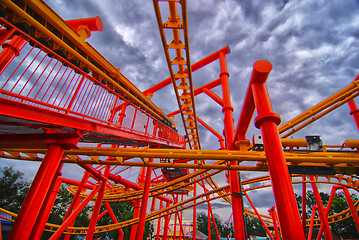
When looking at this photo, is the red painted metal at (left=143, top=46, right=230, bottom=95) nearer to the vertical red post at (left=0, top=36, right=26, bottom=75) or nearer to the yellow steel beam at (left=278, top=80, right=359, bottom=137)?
the yellow steel beam at (left=278, top=80, right=359, bottom=137)

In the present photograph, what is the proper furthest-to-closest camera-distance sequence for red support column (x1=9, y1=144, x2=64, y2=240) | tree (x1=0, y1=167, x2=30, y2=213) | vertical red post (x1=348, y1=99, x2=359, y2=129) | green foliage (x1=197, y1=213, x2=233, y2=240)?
1. green foliage (x1=197, y1=213, x2=233, y2=240)
2. tree (x1=0, y1=167, x2=30, y2=213)
3. vertical red post (x1=348, y1=99, x2=359, y2=129)
4. red support column (x1=9, y1=144, x2=64, y2=240)

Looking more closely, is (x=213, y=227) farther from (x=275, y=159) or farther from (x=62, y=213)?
(x=275, y=159)

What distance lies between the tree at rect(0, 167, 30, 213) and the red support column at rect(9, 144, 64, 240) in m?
37.3

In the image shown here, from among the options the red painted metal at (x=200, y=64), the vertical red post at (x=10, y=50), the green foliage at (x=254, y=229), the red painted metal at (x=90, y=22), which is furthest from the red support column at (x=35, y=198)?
the green foliage at (x=254, y=229)

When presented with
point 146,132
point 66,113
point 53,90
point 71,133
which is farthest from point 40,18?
point 146,132

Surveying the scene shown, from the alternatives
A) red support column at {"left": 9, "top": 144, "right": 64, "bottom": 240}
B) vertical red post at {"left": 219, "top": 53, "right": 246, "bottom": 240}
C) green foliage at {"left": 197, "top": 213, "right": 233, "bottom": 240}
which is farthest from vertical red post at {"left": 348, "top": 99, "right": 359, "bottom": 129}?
green foliage at {"left": 197, "top": 213, "right": 233, "bottom": 240}

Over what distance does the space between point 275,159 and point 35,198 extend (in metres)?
4.29

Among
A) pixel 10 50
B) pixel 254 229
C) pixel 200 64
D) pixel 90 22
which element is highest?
pixel 200 64

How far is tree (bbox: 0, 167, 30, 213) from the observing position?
29922mm

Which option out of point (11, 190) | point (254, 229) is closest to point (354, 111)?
point (11, 190)

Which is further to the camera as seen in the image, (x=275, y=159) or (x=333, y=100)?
(x=333, y=100)

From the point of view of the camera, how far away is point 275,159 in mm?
2705

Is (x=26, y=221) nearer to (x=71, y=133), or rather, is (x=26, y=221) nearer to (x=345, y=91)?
(x=71, y=133)

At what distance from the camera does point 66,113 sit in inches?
150
